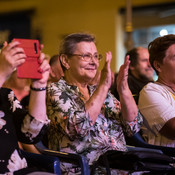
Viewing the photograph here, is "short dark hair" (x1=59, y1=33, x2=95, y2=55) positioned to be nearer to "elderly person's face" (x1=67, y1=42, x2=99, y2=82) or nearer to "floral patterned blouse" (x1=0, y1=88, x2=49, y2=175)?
"elderly person's face" (x1=67, y1=42, x2=99, y2=82)

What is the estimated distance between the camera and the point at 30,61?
1.66 metres

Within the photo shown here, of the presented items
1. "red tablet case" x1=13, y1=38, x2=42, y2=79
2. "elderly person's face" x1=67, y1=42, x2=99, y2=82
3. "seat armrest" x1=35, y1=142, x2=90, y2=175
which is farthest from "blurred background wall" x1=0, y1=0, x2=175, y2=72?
"red tablet case" x1=13, y1=38, x2=42, y2=79

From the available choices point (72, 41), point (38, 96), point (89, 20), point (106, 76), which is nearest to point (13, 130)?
point (38, 96)

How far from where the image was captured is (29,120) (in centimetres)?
187

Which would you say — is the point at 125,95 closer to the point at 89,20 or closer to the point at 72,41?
the point at 72,41

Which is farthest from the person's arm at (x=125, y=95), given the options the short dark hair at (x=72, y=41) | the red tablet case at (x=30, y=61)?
the red tablet case at (x=30, y=61)

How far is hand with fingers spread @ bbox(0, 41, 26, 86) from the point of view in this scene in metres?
1.60

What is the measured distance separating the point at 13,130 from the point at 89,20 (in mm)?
6879

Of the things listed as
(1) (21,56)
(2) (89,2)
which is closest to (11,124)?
(1) (21,56)

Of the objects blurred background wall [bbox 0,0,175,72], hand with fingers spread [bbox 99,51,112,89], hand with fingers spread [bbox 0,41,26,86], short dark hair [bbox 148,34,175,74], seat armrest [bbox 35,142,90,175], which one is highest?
blurred background wall [bbox 0,0,175,72]

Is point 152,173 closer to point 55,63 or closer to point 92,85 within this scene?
point 92,85

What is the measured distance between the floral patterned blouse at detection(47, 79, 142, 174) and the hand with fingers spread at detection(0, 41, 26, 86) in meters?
0.67

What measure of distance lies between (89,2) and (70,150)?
22.0ft

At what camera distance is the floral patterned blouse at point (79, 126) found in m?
2.20
